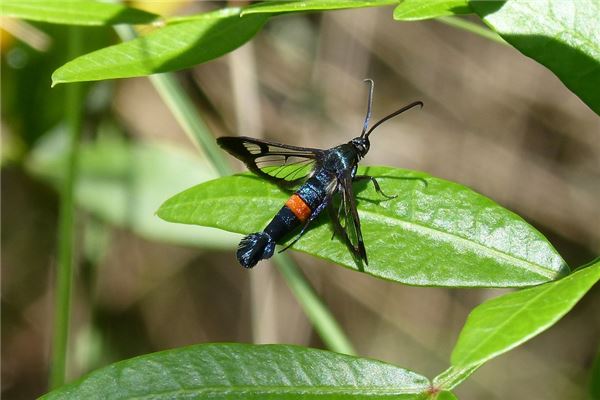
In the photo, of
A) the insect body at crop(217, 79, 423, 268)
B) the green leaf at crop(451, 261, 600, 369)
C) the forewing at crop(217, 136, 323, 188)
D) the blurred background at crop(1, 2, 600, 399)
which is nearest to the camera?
the green leaf at crop(451, 261, 600, 369)

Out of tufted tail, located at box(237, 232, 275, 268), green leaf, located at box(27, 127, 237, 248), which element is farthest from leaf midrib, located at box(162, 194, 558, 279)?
green leaf, located at box(27, 127, 237, 248)

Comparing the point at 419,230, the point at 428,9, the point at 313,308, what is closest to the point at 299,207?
the point at 419,230

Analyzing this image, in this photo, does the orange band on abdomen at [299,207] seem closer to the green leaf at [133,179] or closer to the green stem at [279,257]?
the green stem at [279,257]

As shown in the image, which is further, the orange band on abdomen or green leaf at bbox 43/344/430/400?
the orange band on abdomen

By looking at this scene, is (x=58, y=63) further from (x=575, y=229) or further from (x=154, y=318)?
(x=575, y=229)

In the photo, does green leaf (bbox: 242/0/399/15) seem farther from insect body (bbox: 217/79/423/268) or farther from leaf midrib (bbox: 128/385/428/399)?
leaf midrib (bbox: 128/385/428/399)

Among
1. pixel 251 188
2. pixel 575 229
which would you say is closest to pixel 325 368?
pixel 251 188

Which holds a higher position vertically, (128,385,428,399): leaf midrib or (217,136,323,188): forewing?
(217,136,323,188): forewing
